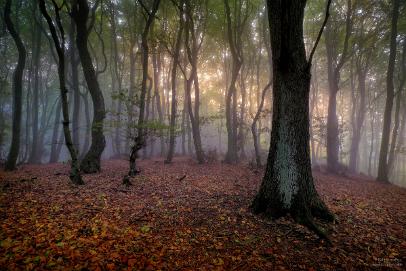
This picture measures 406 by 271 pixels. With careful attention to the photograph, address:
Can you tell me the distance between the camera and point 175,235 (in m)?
5.29

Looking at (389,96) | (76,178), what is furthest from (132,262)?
(389,96)

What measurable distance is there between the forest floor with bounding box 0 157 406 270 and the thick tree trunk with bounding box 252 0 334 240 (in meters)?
0.53

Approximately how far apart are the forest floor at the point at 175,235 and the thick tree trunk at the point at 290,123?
533mm

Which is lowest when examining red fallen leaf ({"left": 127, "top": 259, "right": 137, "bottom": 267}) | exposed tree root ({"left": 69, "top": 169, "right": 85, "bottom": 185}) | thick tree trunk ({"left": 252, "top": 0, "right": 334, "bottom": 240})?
red fallen leaf ({"left": 127, "top": 259, "right": 137, "bottom": 267})

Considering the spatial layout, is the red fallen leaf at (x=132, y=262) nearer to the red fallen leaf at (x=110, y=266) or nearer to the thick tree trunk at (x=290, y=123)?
the red fallen leaf at (x=110, y=266)

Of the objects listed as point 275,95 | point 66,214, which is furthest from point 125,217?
point 275,95

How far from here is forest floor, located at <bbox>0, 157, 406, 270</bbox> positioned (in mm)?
4277

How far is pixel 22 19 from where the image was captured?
69.7 feet

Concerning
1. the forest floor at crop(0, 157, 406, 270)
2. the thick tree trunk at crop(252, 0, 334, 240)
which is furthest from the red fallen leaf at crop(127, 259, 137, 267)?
the thick tree trunk at crop(252, 0, 334, 240)

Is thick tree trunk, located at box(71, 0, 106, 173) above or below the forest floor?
above

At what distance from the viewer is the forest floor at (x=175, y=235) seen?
14.0 ft

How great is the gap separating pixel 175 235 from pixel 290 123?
A: 12.5 ft

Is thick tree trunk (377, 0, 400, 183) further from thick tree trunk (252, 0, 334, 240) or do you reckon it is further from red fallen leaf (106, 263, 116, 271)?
red fallen leaf (106, 263, 116, 271)

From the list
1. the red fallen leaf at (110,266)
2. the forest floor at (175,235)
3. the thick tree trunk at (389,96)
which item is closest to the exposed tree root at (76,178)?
the forest floor at (175,235)
